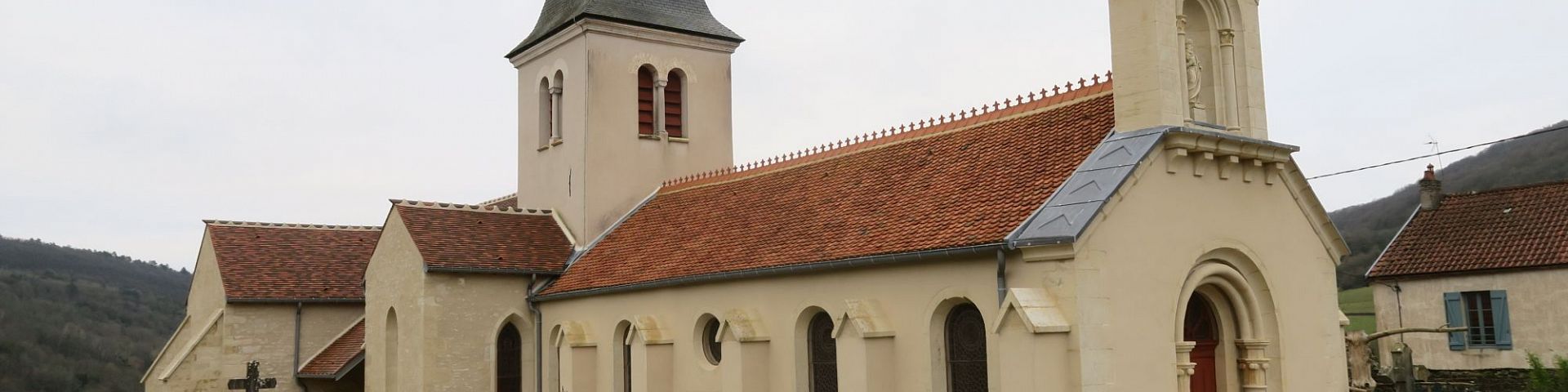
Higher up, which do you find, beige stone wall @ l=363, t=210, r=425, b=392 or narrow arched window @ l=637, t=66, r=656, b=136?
narrow arched window @ l=637, t=66, r=656, b=136

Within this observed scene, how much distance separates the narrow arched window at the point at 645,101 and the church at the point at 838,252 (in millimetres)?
44

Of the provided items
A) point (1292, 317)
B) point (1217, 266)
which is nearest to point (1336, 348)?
point (1292, 317)

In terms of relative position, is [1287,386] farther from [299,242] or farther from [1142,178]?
[299,242]

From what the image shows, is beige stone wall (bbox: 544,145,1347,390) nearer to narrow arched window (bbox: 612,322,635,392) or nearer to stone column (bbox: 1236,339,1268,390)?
stone column (bbox: 1236,339,1268,390)

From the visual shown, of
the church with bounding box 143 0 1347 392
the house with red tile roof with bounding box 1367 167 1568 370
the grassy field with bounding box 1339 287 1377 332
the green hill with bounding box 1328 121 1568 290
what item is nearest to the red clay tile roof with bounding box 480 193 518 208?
the church with bounding box 143 0 1347 392

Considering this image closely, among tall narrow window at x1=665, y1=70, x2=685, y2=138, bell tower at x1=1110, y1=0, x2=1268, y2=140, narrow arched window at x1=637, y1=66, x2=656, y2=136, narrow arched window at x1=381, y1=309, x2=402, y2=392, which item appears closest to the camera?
bell tower at x1=1110, y1=0, x2=1268, y2=140

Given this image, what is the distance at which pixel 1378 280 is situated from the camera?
3178cm

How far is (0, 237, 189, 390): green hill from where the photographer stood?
64000 millimetres

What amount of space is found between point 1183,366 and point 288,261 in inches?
919

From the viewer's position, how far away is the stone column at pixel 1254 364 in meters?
16.6

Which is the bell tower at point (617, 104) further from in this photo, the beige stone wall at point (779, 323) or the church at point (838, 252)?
the beige stone wall at point (779, 323)

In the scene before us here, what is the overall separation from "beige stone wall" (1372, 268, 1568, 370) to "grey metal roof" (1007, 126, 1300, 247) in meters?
16.8

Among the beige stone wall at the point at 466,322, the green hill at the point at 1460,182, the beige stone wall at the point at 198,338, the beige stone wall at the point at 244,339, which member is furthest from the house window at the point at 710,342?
the green hill at the point at 1460,182

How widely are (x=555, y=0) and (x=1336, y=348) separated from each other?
60.5 feet
